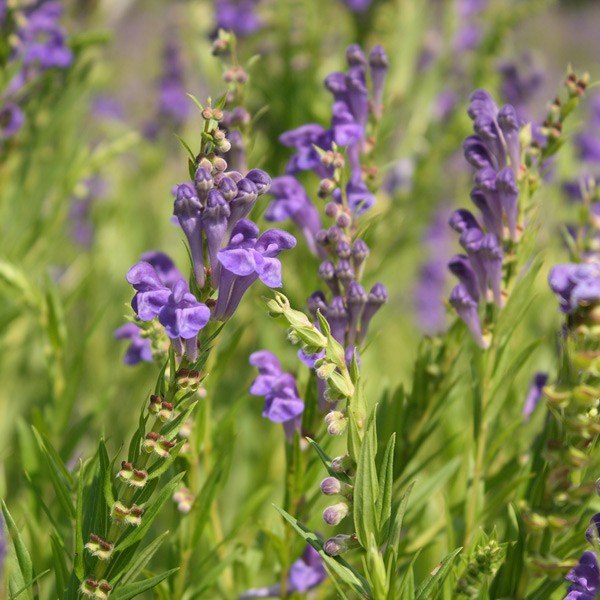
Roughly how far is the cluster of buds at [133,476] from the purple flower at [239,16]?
1.86 metres

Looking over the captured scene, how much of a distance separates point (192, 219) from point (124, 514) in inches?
15.0

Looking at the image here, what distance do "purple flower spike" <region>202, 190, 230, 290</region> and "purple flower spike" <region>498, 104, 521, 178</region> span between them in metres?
0.56

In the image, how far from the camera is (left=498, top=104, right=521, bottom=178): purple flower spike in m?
1.16

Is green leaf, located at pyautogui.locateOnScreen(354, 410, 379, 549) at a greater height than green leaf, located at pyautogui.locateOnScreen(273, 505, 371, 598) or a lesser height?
greater

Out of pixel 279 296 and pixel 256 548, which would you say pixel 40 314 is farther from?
pixel 279 296

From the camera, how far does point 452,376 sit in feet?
4.16

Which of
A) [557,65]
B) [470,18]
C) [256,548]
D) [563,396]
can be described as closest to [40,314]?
[256,548]

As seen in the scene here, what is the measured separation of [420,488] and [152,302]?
2.21ft

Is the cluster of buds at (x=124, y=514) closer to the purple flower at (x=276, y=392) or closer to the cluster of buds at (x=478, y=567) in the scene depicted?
the purple flower at (x=276, y=392)

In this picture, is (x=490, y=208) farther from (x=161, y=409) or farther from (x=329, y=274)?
(x=161, y=409)

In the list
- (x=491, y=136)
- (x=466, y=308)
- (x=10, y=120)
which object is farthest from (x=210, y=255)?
(x=10, y=120)

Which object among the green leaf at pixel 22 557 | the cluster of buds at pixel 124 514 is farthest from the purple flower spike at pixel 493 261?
the green leaf at pixel 22 557

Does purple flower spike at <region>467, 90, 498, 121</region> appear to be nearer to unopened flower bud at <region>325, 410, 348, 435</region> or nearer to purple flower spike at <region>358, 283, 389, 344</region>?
purple flower spike at <region>358, 283, 389, 344</region>

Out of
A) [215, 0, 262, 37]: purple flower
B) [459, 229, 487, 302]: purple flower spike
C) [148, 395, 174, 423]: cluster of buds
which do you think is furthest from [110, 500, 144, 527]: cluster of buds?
[215, 0, 262, 37]: purple flower
